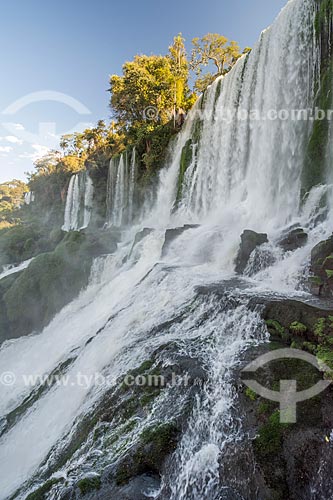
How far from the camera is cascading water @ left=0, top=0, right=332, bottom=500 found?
3.87 meters

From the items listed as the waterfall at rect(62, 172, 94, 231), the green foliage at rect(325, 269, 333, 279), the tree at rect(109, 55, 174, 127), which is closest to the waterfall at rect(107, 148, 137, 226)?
the waterfall at rect(62, 172, 94, 231)

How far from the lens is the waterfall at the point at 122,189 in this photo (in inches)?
845

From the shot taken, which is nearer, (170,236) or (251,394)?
(251,394)

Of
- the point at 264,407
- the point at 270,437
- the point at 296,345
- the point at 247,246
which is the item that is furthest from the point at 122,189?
the point at 270,437

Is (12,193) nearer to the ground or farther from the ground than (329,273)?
farther from the ground

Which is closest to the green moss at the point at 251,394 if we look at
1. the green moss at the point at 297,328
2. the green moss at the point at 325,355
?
the green moss at the point at 325,355

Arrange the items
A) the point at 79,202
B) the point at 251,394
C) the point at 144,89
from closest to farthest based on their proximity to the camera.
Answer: the point at 251,394 → the point at 144,89 → the point at 79,202

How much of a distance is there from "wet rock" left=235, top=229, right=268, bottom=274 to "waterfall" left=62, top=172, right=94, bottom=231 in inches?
795

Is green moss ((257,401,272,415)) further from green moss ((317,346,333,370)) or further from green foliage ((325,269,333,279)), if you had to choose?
green foliage ((325,269,333,279))

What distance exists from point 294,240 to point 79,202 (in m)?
23.7

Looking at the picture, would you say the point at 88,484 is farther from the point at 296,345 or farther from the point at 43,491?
the point at 296,345

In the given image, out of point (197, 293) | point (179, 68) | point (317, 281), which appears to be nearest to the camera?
point (317, 281)

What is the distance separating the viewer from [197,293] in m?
6.47

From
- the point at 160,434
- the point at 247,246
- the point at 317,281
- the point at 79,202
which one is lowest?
the point at 160,434
